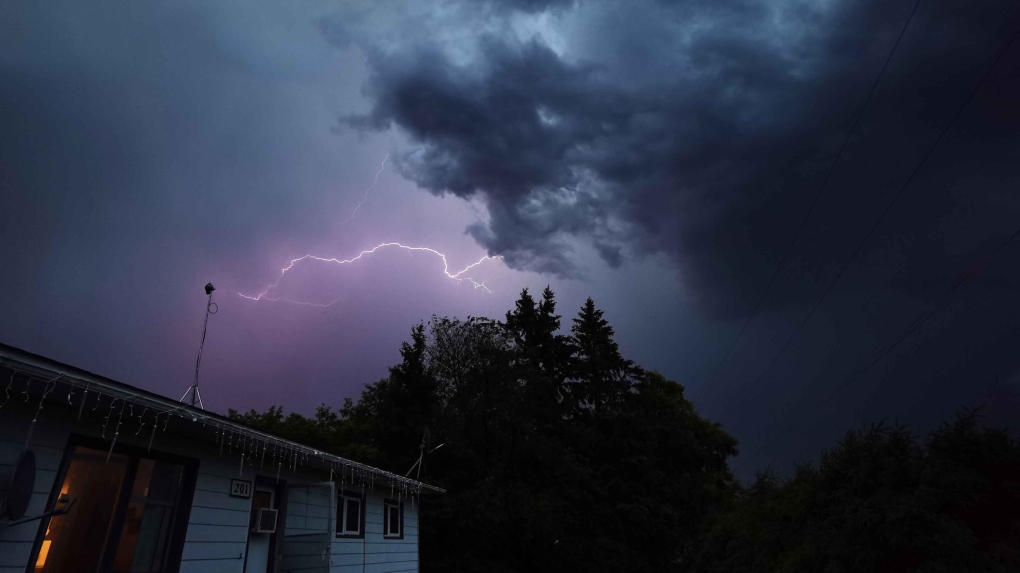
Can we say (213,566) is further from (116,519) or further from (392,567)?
(392,567)

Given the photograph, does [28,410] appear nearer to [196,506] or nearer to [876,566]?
[196,506]

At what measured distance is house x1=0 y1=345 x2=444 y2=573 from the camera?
479cm

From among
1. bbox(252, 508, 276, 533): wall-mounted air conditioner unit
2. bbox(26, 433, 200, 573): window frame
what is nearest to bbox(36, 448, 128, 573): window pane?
bbox(26, 433, 200, 573): window frame

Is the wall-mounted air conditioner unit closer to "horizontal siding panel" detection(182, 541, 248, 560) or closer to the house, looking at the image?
the house

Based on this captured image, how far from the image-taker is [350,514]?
10.6 metres

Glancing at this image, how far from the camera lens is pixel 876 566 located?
5973mm

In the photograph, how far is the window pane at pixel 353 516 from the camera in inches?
411

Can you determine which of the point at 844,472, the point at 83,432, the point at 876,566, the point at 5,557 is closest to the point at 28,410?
the point at 83,432

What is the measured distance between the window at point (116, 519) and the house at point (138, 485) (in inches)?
0.5

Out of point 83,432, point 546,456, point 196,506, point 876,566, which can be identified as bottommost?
point 876,566

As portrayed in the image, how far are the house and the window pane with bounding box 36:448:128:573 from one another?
12 millimetres

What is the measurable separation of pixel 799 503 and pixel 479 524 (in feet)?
49.3

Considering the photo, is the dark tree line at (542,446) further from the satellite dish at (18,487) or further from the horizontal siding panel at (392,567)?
the satellite dish at (18,487)

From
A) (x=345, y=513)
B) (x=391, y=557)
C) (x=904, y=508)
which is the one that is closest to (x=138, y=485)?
(x=345, y=513)
